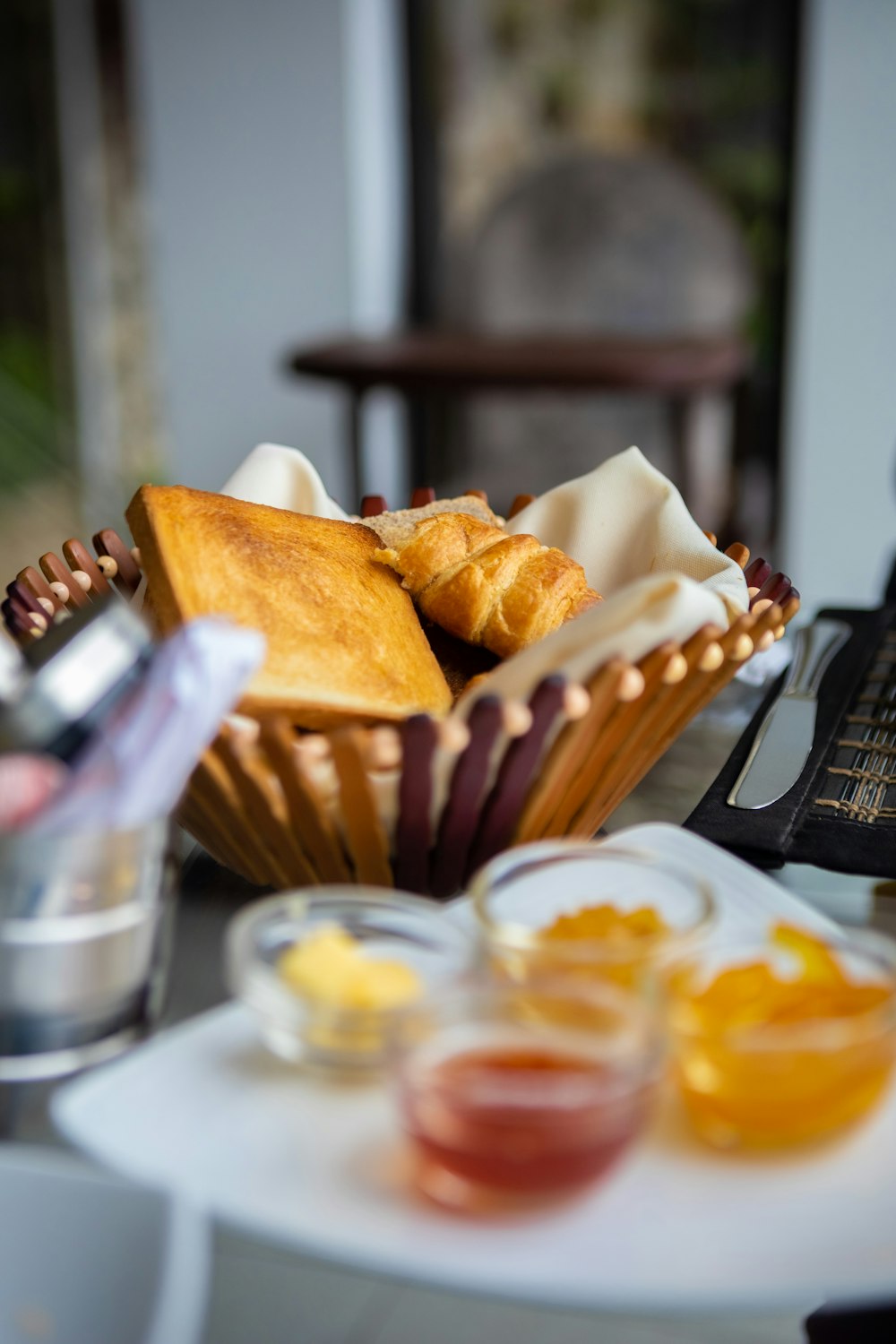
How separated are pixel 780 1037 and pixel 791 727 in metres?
0.47

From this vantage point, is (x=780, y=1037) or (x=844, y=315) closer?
(x=780, y=1037)

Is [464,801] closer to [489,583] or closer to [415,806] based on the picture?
[415,806]

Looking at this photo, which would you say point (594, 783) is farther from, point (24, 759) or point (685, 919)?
point (24, 759)

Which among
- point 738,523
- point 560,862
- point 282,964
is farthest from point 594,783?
point 738,523

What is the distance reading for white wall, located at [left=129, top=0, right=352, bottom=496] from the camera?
138 inches

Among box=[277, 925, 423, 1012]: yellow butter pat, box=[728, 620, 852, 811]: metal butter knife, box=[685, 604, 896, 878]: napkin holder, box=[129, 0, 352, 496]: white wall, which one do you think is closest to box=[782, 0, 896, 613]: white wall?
box=[129, 0, 352, 496]: white wall

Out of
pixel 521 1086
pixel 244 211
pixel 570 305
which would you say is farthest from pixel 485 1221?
pixel 244 211

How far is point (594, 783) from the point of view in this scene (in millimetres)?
697

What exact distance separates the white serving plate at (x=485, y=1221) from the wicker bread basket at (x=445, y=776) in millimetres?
136

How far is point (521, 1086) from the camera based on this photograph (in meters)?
0.45

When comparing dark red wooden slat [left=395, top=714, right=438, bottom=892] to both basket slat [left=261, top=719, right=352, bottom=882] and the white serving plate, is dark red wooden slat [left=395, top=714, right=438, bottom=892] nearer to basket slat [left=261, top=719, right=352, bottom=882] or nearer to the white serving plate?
basket slat [left=261, top=719, right=352, bottom=882]

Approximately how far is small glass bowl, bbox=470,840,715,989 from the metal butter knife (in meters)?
0.20

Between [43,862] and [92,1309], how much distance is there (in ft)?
0.60

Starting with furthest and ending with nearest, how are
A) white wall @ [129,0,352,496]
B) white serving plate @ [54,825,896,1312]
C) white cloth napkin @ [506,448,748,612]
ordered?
white wall @ [129,0,352,496]
white cloth napkin @ [506,448,748,612]
white serving plate @ [54,825,896,1312]
